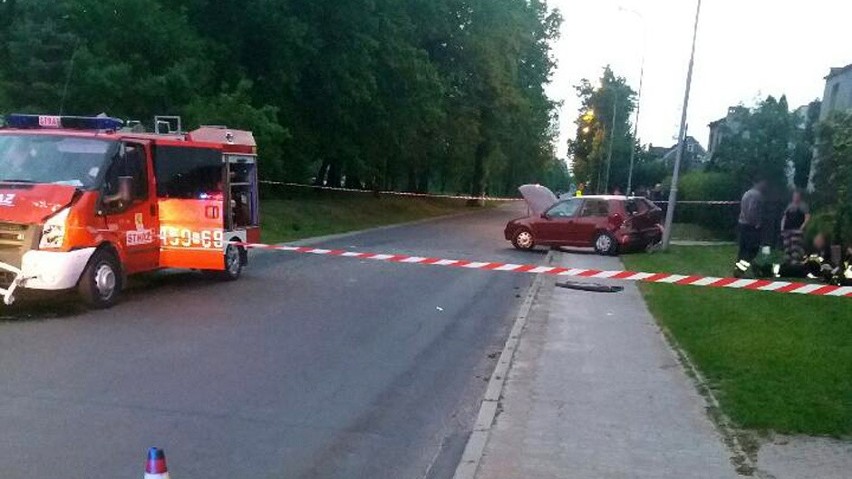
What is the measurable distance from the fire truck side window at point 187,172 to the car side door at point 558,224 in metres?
12.5

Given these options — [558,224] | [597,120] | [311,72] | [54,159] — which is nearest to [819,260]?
[558,224]

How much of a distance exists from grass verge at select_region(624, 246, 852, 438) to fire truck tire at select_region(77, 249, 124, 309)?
7.15m

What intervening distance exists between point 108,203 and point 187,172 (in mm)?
1874

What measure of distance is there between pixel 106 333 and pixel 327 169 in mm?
40241

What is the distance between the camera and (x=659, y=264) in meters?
19.3

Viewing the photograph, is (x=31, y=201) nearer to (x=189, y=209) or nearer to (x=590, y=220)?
(x=189, y=209)

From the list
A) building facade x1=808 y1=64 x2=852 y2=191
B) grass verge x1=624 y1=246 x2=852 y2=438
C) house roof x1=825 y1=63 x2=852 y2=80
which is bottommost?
grass verge x1=624 y1=246 x2=852 y2=438

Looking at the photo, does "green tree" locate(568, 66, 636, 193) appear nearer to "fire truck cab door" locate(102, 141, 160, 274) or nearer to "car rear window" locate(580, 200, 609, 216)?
"car rear window" locate(580, 200, 609, 216)

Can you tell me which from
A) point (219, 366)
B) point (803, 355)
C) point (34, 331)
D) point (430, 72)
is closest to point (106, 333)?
point (34, 331)

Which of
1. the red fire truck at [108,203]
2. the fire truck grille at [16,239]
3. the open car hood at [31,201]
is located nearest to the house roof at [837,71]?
the red fire truck at [108,203]

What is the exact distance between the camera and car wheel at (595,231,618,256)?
22.9m

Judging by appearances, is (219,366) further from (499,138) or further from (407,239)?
(499,138)

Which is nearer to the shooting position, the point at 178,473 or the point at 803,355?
the point at 178,473

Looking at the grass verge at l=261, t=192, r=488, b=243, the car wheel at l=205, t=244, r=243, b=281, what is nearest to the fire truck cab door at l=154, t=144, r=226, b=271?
the car wheel at l=205, t=244, r=243, b=281
